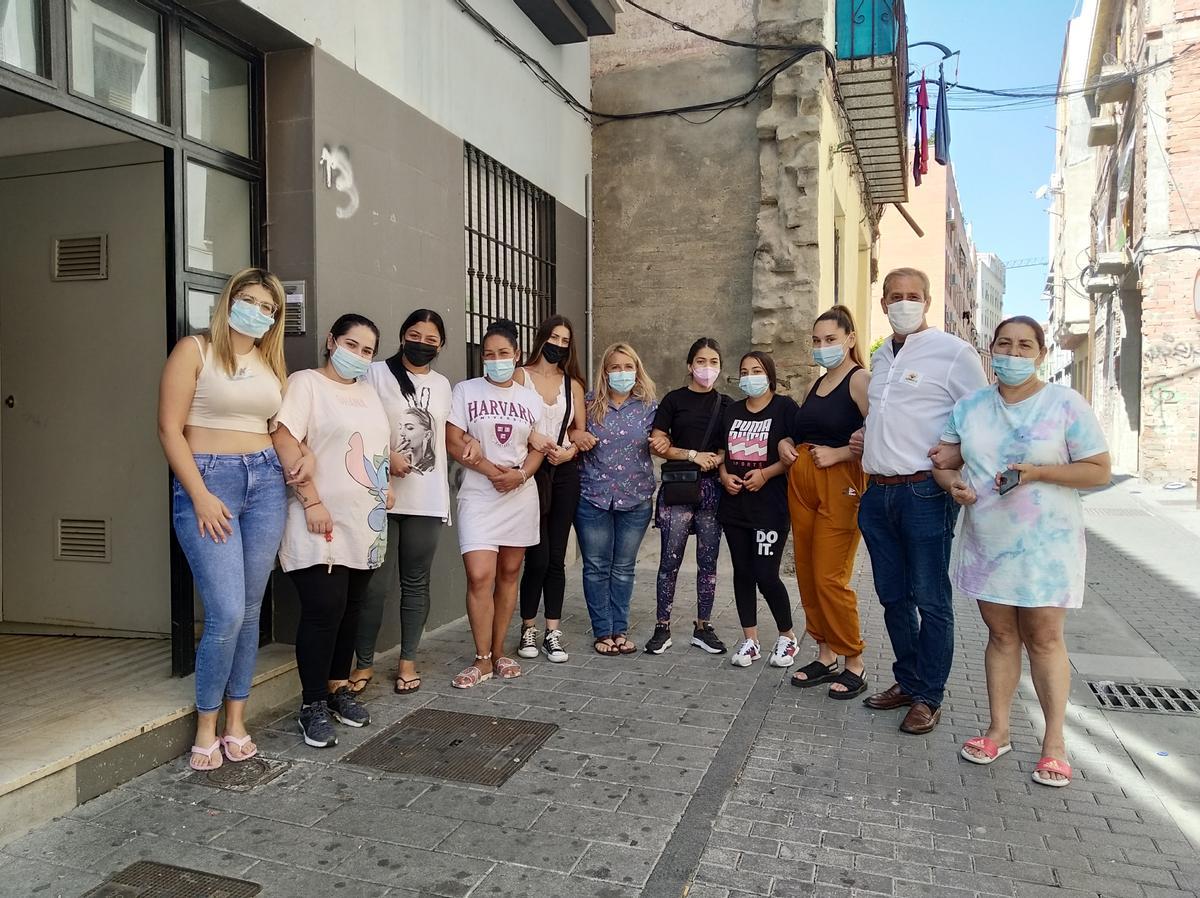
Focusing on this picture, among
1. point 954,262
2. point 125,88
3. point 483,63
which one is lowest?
point 125,88

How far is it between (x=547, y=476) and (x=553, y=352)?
73 centimetres

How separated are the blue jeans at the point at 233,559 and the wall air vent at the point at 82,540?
1937 mm

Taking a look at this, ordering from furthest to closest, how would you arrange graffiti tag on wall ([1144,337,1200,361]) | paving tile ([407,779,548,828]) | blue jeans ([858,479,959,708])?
graffiti tag on wall ([1144,337,1200,361])
blue jeans ([858,479,959,708])
paving tile ([407,779,548,828])

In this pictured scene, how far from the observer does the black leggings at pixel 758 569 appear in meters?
5.21

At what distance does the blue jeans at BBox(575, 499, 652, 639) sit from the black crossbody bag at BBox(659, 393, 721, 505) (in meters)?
0.19

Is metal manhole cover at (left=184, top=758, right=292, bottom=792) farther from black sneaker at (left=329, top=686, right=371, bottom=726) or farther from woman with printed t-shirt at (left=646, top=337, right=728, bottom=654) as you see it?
woman with printed t-shirt at (left=646, top=337, right=728, bottom=654)

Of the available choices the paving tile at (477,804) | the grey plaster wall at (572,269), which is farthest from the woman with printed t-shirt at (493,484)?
the grey plaster wall at (572,269)

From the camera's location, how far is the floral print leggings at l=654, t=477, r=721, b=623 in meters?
5.45

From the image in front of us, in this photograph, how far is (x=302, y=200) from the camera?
4789 millimetres

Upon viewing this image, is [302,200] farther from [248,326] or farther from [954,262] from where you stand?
[954,262]

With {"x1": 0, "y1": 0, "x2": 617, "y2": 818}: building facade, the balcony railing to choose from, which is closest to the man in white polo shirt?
{"x1": 0, "y1": 0, "x2": 617, "y2": 818}: building facade

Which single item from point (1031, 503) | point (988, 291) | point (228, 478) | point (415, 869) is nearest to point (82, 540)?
point (228, 478)

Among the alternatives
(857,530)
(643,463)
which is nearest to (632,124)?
(643,463)

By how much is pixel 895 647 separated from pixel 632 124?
653cm
